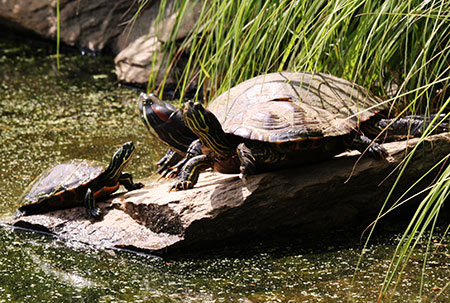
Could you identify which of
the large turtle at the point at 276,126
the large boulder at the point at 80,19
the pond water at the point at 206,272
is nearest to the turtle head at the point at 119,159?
the large turtle at the point at 276,126

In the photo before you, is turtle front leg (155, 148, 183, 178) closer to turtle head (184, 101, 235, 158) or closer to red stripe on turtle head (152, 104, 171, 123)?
red stripe on turtle head (152, 104, 171, 123)

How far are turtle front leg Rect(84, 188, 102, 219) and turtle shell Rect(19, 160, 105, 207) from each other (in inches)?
2.3

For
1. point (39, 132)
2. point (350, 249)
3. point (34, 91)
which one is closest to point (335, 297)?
point (350, 249)

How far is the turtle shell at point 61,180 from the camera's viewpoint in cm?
238

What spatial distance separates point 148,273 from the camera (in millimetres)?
2000

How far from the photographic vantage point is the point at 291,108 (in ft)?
7.22

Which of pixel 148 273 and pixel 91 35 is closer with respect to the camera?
pixel 148 273

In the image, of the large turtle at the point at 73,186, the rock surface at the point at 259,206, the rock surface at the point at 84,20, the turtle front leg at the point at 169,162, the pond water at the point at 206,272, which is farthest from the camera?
the rock surface at the point at 84,20

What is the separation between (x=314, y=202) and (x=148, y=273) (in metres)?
0.59

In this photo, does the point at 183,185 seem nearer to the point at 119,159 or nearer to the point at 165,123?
the point at 119,159

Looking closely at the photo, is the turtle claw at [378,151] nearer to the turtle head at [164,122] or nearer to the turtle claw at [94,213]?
the turtle head at [164,122]

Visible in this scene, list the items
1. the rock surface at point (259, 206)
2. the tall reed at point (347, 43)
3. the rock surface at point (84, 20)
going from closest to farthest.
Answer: the rock surface at point (259, 206) < the tall reed at point (347, 43) < the rock surface at point (84, 20)

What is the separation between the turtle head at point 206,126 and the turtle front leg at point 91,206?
0.45 metres

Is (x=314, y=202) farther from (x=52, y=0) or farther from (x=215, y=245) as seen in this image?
(x=52, y=0)
